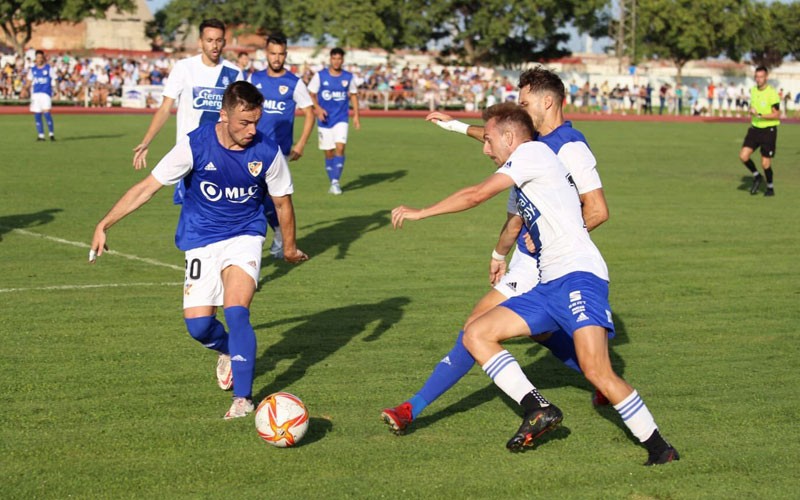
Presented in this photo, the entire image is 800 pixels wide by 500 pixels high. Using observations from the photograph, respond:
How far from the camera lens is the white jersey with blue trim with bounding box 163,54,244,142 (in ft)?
36.7

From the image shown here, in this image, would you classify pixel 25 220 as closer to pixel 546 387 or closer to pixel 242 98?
pixel 242 98

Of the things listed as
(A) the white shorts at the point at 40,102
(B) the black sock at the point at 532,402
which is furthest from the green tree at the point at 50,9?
(B) the black sock at the point at 532,402

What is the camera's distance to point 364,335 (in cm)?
859

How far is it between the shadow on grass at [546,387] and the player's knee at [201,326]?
145cm

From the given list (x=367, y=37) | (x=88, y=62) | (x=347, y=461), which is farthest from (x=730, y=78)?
(x=347, y=461)

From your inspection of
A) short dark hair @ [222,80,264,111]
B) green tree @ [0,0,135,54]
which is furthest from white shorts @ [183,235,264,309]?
green tree @ [0,0,135,54]

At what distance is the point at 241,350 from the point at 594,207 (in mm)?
2306

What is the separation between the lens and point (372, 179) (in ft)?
68.3

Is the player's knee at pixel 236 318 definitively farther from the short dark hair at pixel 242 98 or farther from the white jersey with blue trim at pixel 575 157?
the white jersey with blue trim at pixel 575 157

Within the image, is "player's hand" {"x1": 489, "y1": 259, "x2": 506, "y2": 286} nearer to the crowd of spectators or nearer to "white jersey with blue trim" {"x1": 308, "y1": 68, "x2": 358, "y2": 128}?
"white jersey with blue trim" {"x1": 308, "y1": 68, "x2": 358, "y2": 128}

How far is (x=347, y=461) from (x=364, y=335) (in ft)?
9.60

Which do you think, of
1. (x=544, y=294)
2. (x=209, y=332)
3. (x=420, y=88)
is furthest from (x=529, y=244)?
(x=420, y=88)

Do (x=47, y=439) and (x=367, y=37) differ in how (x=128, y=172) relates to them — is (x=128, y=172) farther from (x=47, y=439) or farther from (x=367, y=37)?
(x=367, y=37)

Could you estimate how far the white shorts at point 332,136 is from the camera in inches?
714
